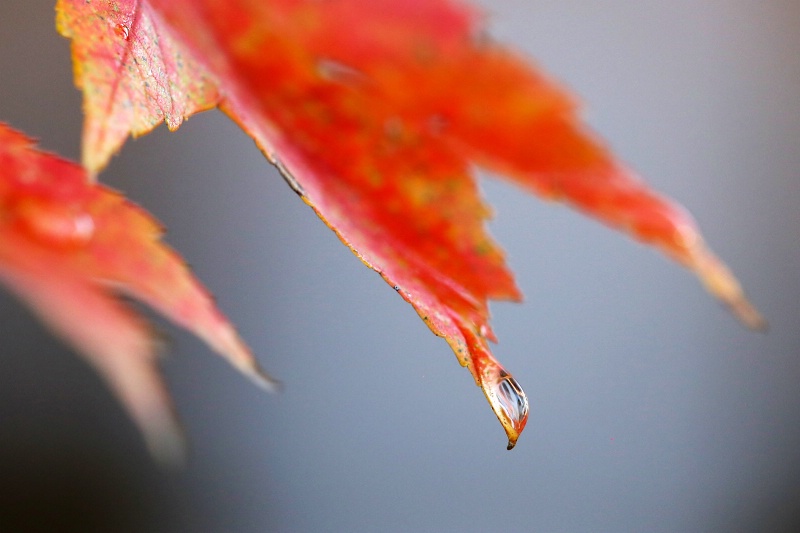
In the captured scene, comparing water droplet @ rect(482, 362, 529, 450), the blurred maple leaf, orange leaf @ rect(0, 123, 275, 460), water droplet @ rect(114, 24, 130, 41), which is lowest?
orange leaf @ rect(0, 123, 275, 460)

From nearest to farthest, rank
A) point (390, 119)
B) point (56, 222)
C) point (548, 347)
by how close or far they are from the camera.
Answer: point (56, 222) < point (390, 119) < point (548, 347)

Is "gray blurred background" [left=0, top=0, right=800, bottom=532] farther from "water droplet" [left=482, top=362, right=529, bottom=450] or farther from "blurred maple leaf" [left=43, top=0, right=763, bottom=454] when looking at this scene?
"water droplet" [left=482, top=362, right=529, bottom=450]

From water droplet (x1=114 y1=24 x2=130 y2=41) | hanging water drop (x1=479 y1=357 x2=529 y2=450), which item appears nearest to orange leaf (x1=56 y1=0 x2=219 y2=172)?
water droplet (x1=114 y1=24 x2=130 y2=41)

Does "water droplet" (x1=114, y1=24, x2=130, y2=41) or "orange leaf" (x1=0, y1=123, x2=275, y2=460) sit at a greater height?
"water droplet" (x1=114, y1=24, x2=130, y2=41)

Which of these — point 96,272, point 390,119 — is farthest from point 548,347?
point 96,272

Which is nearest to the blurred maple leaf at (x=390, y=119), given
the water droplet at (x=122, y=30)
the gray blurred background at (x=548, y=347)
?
the water droplet at (x=122, y=30)

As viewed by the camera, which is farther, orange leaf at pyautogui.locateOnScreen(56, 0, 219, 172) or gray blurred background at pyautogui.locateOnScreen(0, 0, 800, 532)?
gray blurred background at pyautogui.locateOnScreen(0, 0, 800, 532)

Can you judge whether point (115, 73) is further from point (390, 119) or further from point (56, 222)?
point (390, 119)
